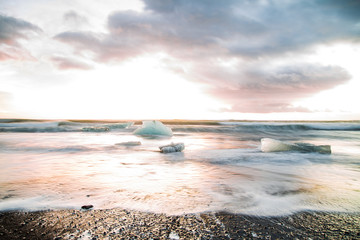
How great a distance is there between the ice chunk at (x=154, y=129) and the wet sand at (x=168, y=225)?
968cm

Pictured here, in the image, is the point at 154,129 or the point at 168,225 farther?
the point at 154,129

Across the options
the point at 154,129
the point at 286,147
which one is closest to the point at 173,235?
the point at 286,147

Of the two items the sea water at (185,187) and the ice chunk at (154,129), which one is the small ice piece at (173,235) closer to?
the sea water at (185,187)

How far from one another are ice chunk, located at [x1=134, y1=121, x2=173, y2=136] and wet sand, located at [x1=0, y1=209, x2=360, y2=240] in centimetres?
Result: 968

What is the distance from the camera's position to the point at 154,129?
11.5 meters

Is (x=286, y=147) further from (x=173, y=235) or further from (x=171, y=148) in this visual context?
(x=173, y=235)

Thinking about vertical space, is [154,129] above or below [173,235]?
above

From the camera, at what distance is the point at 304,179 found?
2838 millimetres

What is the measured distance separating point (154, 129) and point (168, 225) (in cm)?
1015

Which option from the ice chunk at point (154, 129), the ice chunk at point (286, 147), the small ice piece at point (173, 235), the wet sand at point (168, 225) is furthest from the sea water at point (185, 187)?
the ice chunk at point (154, 129)

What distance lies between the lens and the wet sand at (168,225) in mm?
1325

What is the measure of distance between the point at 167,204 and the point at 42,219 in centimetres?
101

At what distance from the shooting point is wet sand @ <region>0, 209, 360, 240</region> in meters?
1.33

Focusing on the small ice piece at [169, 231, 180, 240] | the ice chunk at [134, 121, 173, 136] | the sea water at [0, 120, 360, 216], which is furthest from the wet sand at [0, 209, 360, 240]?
the ice chunk at [134, 121, 173, 136]
